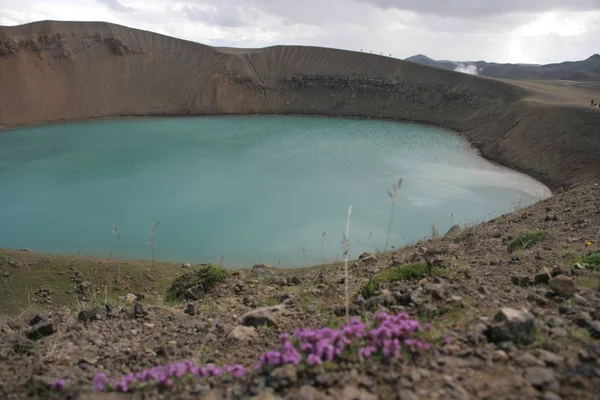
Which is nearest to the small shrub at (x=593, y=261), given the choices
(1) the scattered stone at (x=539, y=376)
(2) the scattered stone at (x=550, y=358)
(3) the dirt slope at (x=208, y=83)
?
(2) the scattered stone at (x=550, y=358)

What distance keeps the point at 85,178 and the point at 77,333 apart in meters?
22.0

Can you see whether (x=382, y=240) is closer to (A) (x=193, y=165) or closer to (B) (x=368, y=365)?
(B) (x=368, y=365)

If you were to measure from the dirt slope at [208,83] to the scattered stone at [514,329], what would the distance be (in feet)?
119

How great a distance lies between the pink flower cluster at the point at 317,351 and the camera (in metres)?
3.14

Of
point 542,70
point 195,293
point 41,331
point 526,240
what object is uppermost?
point 542,70

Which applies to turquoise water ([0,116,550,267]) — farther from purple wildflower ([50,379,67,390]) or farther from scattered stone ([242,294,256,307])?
purple wildflower ([50,379,67,390])

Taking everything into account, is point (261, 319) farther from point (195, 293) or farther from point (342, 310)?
point (195, 293)

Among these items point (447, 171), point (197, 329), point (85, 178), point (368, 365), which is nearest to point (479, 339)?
point (368, 365)

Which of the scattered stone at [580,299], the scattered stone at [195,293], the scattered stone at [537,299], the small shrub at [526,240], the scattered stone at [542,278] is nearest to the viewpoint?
the scattered stone at [580,299]

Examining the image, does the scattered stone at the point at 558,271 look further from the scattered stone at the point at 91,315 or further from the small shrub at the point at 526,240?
the scattered stone at the point at 91,315

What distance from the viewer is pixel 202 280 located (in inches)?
311

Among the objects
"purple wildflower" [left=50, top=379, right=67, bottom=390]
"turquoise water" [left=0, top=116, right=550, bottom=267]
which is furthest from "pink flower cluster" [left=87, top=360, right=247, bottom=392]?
"turquoise water" [left=0, top=116, right=550, bottom=267]

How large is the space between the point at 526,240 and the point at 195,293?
6269 mm

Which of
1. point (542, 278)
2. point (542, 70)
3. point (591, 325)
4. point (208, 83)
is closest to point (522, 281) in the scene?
point (542, 278)
